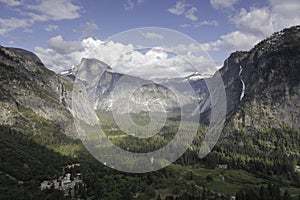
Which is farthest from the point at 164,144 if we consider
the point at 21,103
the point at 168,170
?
the point at 21,103

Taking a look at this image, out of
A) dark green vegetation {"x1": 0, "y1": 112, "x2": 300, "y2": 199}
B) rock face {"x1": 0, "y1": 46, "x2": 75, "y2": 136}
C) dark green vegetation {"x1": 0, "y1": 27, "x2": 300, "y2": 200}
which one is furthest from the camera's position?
rock face {"x1": 0, "y1": 46, "x2": 75, "y2": 136}

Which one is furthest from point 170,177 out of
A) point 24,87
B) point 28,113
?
point 24,87

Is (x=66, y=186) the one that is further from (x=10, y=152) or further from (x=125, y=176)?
(x=10, y=152)

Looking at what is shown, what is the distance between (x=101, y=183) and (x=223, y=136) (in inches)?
4646

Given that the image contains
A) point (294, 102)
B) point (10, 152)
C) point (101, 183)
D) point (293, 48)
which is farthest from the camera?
point (293, 48)

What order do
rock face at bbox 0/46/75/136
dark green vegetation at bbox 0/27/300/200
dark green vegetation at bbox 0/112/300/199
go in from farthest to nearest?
rock face at bbox 0/46/75/136
dark green vegetation at bbox 0/27/300/200
dark green vegetation at bbox 0/112/300/199

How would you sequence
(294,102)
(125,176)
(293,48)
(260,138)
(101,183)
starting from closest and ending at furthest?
(101,183) < (125,176) < (260,138) < (294,102) < (293,48)

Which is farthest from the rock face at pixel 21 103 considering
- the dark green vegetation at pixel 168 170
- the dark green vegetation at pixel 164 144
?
the dark green vegetation at pixel 168 170

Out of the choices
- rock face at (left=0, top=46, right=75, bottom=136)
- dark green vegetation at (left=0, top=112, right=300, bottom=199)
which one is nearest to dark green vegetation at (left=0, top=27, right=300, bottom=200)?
dark green vegetation at (left=0, top=112, right=300, bottom=199)

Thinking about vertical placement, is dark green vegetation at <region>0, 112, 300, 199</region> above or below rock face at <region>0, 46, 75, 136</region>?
below

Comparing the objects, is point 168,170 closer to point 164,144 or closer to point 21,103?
point 164,144

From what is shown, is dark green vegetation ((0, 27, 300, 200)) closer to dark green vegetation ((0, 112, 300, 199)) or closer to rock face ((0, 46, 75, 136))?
dark green vegetation ((0, 112, 300, 199))

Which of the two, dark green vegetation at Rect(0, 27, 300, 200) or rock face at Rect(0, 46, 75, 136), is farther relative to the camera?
rock face at Rect(0, 46, 75, 136)

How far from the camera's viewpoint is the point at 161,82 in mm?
34625
